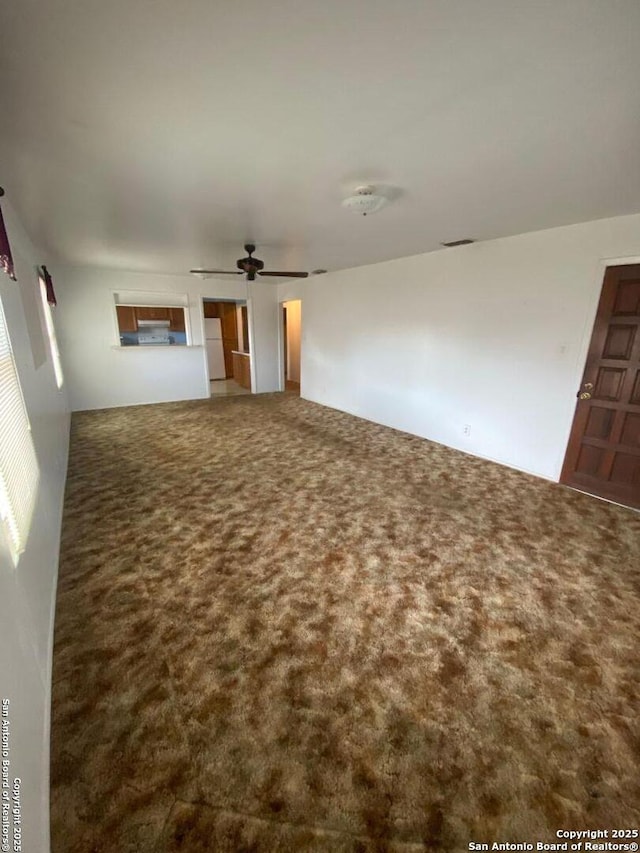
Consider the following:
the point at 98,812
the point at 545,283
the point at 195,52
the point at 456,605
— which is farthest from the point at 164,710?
the point at 545,283

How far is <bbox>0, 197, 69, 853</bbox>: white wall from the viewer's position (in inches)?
36.6

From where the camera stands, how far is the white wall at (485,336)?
2.99 metres

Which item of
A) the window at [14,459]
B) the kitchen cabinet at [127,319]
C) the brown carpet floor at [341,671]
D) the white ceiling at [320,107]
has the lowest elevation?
the brown carpet floor at [341,671]

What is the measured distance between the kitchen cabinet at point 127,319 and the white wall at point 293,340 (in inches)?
138

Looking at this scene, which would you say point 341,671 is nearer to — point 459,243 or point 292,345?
point 459,243

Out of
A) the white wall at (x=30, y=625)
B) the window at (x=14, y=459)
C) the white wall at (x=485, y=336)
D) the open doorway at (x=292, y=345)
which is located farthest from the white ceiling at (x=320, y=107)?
the open doorway at (x=292, y=345)

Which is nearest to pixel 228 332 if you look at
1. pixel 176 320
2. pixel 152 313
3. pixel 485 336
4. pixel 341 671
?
pixel 176 320

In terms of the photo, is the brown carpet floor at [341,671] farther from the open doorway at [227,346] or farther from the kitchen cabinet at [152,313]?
the open doorway at [227,346]

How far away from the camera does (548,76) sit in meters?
1.27

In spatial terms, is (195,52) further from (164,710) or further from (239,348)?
(239,348)

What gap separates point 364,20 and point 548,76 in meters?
0.74

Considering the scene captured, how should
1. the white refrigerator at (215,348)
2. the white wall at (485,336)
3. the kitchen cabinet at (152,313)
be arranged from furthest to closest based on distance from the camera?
the white refrigerator at (215,348) < the kitchen cabinet at (152,313) < the white wall at (485,336)

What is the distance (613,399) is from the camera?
2.88 m

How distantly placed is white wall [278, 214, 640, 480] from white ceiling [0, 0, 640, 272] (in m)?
0.45
